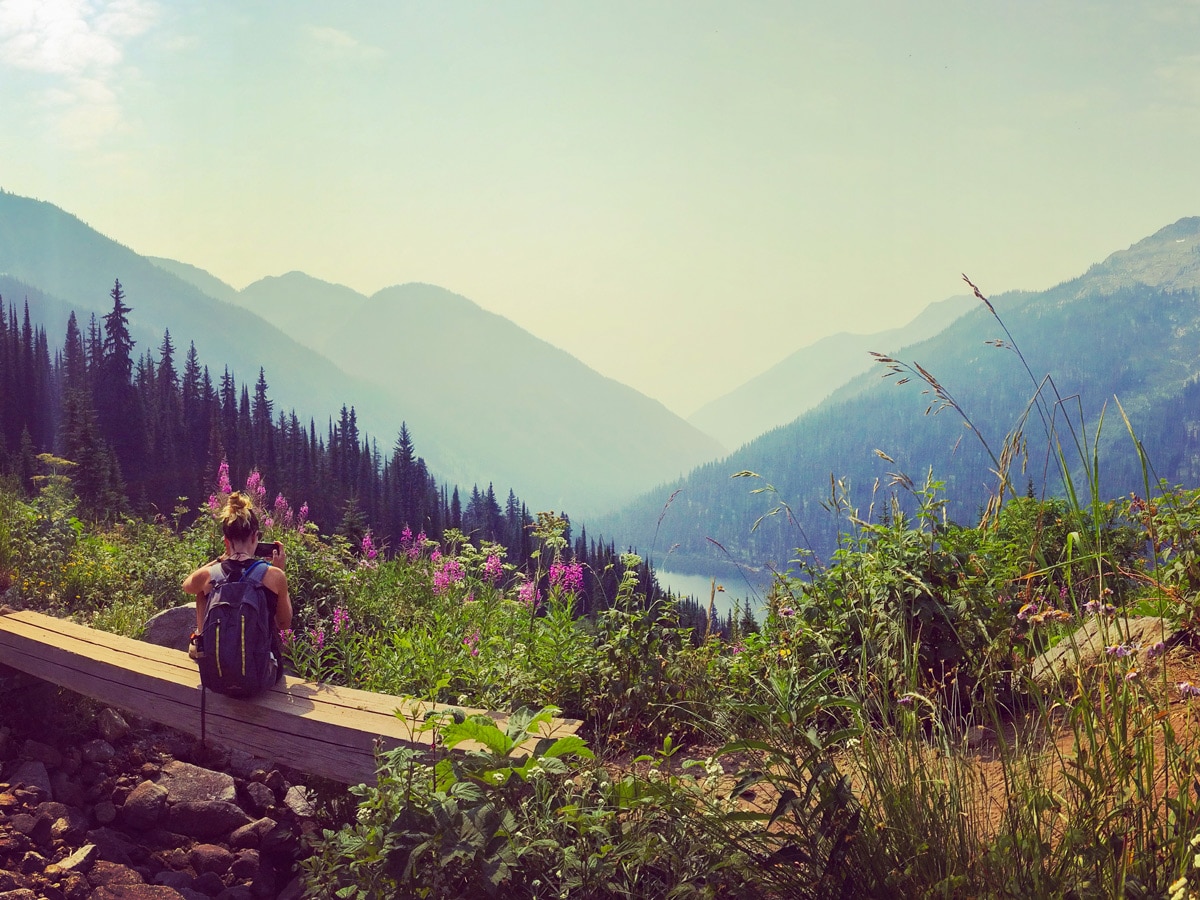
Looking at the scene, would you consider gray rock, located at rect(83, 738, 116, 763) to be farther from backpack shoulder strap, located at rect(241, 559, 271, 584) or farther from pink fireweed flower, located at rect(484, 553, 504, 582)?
pink fireweed flower, located at rect(484, 553, 504, 582)

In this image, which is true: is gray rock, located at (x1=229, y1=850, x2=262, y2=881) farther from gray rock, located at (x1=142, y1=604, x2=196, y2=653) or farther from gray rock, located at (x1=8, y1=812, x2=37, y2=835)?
gray rock, located at (x1=142, y1=604, x2=196, y2=653)

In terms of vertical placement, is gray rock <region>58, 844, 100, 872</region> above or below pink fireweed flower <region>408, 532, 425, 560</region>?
below

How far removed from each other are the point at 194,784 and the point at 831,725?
3247mm

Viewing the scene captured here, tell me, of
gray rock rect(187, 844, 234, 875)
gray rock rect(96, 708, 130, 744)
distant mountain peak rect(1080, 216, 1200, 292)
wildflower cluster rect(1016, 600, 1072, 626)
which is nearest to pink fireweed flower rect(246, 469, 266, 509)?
gray rock rect(96, 708, 130, 744)

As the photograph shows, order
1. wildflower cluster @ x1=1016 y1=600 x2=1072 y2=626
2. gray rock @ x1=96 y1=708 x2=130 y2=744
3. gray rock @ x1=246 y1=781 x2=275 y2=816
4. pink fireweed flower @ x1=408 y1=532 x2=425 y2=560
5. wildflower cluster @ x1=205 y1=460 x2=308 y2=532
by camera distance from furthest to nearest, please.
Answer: wildflower cluster @ x1=205 y1=460 x2=308 y2=532
pink fireweed flower @ x1=408 y1=532 x2=425 y2=560
gray rock @ x1=96 y1=708 x2=130 y2=744
gray rock @ x1=246 y1=781 x2=275 y2=816
wildflower cluster @ x1=1016 y1=600 x2=1072 y2=626

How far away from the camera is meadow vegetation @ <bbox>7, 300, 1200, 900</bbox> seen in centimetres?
199

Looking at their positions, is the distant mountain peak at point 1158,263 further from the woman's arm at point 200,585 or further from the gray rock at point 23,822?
the gray rock at point 23,822

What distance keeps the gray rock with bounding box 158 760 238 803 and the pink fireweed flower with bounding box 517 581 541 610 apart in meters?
1.82

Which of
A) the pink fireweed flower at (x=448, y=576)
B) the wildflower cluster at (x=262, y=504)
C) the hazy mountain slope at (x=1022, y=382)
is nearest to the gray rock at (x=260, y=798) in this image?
the pink fireweed flower at (x=448, y=576)

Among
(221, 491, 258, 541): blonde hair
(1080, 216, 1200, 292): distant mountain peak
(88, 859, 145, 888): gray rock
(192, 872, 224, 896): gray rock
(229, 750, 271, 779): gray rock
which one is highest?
(1080, 216, 1200, 292): distant mountain peak

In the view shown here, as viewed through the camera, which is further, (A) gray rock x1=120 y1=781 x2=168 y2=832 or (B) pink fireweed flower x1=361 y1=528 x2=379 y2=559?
(B) pink fireweed flower x1=361 y1=528 x2=379 y2=559

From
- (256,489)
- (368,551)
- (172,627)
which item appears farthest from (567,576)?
(256,489)

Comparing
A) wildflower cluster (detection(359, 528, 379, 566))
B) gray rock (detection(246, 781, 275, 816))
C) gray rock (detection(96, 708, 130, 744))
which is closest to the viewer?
gray rock (detection(246, 781, 275, 816))

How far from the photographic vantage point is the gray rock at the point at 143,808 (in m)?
3.97
